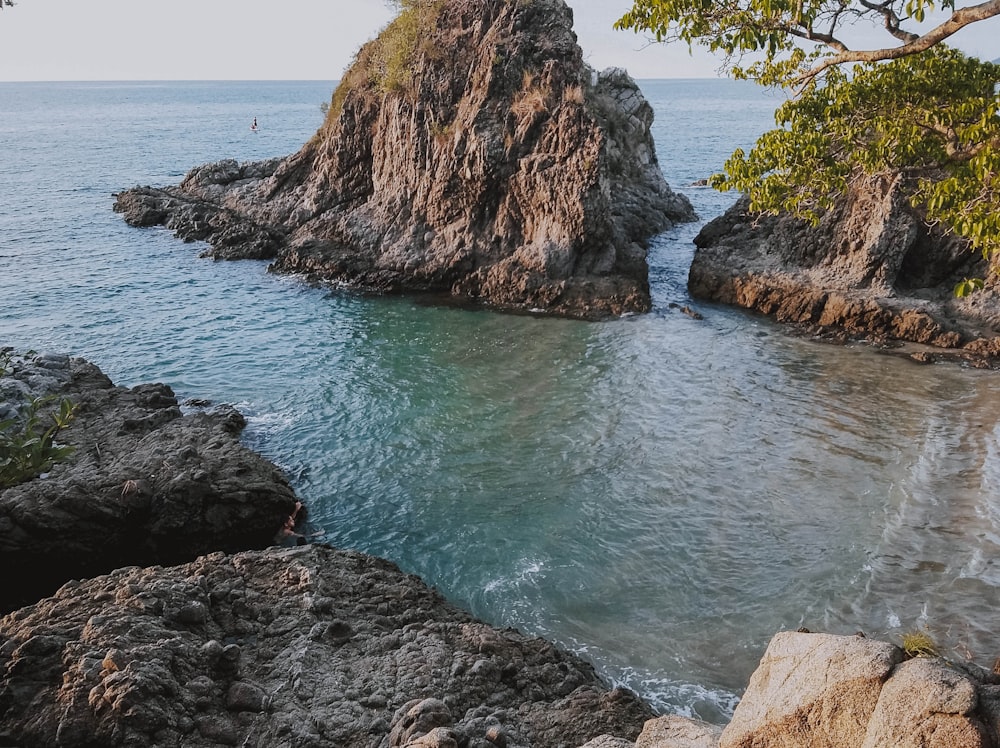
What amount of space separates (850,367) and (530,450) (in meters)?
12.6

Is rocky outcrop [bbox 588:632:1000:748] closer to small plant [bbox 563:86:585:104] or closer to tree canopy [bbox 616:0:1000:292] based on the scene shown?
tree canopy [bbox 616:0:1000:292]

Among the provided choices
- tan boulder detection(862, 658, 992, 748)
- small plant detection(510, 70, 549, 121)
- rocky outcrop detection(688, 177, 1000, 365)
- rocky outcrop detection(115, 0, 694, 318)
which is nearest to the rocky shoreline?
tan boulder detection(862, 658, 992, 748)

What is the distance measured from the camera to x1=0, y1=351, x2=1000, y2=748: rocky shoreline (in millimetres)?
6582

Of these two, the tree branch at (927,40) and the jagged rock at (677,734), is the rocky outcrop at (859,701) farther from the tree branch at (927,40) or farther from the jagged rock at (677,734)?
the tree branch at (927,40)

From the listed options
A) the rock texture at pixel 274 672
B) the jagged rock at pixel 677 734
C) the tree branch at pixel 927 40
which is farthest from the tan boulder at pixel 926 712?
the tree branch at pixel 927 40

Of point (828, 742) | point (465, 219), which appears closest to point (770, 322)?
point (465, 219)

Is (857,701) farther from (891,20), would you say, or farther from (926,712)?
(891,20)

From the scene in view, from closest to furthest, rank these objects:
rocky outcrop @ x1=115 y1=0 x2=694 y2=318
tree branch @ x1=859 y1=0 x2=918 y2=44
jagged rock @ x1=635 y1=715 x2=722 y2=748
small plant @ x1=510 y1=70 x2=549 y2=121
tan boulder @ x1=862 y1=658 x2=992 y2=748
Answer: tan boulder @ x1=862 y1=658 x2=992 y2=748, jagged rock @ x1=635 y1=715 x2=722 y2=748, tree branch @ x1=859 y1=0 x2=918 y2=44, rocky outcrop @ x1=115 y1=0 x2=694 y2=318, small plant @ x1=510 y1=70 x2=549 y2=121

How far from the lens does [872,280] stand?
29703mm

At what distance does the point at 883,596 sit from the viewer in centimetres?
1458

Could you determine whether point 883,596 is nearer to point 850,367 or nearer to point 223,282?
point 850,367

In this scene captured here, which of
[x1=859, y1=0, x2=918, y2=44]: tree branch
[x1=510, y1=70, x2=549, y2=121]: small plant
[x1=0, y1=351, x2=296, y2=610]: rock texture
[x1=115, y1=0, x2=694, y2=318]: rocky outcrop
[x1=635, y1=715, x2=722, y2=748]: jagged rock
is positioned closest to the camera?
[x1=635, y1=715, x2=722, y2=748]: jagged rock

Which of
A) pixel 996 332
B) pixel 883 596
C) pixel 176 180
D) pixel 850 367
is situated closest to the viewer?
pixel 883 596

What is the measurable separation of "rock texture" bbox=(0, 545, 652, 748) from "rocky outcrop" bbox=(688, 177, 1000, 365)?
21476 mm
